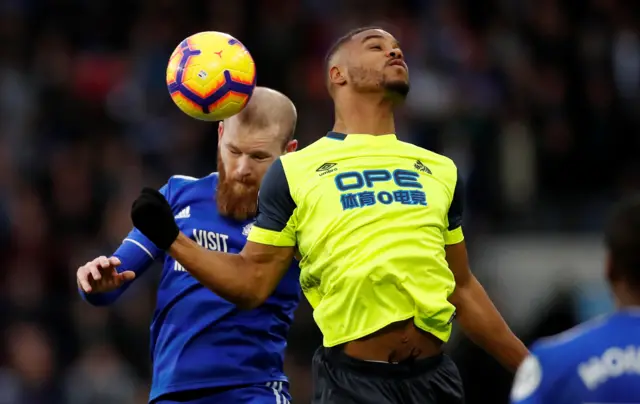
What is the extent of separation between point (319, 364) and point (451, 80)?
8.60 meters

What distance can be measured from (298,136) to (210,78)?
6507 millimetres

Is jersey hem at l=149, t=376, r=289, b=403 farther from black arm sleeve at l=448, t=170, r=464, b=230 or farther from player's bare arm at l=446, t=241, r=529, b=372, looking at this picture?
black arm sleeve at l=448, t=170, r=464, b=230

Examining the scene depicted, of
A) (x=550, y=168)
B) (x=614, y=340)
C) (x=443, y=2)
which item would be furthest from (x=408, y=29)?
(x=614, y=340)

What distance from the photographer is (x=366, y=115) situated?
540 centimetres

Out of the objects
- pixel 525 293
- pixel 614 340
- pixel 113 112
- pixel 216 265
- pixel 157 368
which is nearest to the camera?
pixel 614 340

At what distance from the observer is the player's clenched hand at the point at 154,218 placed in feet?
16.1

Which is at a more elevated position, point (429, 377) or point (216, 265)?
point (216, 265)

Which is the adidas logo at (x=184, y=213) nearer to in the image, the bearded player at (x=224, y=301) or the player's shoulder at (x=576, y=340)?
the bearded player at (x=224, y=301)

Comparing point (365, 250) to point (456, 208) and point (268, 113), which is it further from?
point (268, 113)

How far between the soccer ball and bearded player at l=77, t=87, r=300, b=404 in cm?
21

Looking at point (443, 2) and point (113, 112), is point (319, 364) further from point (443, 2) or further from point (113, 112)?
point (443, 2)

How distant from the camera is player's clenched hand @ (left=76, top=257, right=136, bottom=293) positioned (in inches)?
213

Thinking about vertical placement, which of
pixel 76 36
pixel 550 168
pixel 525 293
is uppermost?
pixel 76 36

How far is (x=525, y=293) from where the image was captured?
40.8 feet
